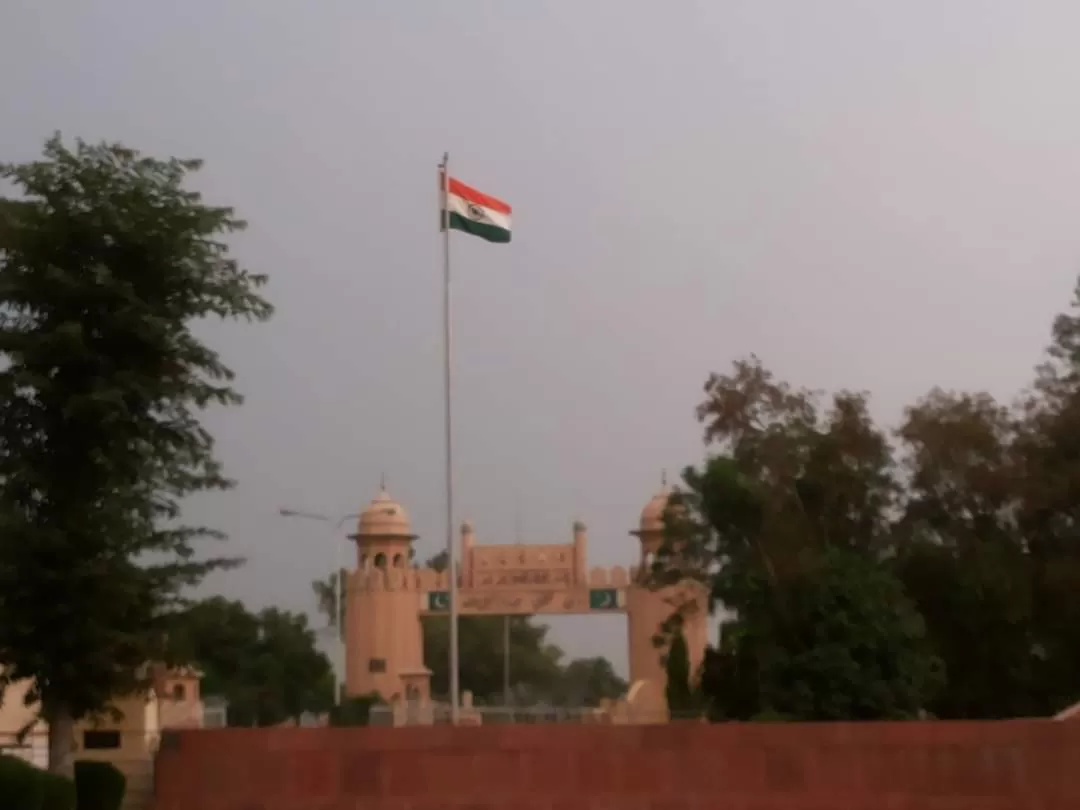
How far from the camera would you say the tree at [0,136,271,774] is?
13398mm

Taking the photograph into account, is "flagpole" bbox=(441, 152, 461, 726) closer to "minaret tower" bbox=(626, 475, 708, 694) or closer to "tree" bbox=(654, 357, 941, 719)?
"tree" bbox=(654, 357, 941, 719)

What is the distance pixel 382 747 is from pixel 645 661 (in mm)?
20177

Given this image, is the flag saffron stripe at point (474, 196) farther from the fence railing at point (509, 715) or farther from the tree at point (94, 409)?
the fence railing at point (509, 715)

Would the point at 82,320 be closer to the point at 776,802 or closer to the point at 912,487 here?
the point at 776,802

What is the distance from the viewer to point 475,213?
1752 centimetres

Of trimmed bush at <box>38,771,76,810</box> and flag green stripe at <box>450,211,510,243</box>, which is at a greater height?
flag green stripe at <box>450,211,510,243</box>

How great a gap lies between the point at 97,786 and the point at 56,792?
2.77m

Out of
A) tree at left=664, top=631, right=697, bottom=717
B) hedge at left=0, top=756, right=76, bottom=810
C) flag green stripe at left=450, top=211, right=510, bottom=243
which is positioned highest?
flag green stripe at left=450, top=211, right=510, bottom=243

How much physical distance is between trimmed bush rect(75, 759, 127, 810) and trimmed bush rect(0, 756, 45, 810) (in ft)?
10.4

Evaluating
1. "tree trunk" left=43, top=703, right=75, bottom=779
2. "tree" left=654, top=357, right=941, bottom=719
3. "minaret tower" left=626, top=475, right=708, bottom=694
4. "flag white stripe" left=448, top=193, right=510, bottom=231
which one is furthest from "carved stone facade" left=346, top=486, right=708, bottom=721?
"tree trunk" left=43, top=703, right=75, bottom=779

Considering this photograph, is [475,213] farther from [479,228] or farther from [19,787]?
[19,787]

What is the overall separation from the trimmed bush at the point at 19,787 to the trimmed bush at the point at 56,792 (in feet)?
0.94

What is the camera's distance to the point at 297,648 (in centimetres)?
4150

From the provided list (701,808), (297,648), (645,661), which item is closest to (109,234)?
(701,808)
